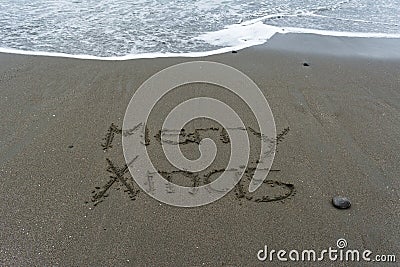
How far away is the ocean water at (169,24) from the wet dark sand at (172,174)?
1.02 meters

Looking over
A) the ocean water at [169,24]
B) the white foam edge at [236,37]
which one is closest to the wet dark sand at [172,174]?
the white foam edge at [236,37]

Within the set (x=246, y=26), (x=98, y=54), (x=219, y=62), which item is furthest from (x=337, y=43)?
(x=98, y=54)

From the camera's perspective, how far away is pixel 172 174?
286cm

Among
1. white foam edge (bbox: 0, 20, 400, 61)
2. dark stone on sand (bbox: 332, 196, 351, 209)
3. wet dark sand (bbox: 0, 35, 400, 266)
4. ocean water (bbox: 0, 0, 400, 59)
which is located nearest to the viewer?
wet dark sand (bbox: 0, 35, 400, 266)

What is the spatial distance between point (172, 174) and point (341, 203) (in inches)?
50.2

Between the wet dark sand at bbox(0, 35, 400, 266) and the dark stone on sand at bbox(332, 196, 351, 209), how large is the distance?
1.9 inches

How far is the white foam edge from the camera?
16.3ft

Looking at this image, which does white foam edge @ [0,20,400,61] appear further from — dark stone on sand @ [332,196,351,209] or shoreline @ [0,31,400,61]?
dark stone on sand @ [332,196,351,209]

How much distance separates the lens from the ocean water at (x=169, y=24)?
5297 mm

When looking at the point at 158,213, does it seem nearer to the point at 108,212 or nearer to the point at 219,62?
the point at 108,212

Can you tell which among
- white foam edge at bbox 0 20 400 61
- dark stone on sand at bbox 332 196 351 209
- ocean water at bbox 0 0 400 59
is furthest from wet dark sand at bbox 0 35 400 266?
ocean water at bbox 0 0 400 59

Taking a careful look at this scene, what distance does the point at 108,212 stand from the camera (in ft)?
8.13

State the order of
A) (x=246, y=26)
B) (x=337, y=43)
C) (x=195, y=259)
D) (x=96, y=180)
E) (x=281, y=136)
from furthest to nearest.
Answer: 1. (x=246, y=26)
2. (x=337, y=43)
3. (x=281, y=136)
4. (x=96, y=180)
5. (x=195, y=259)

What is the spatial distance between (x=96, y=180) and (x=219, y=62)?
8.63 feet
